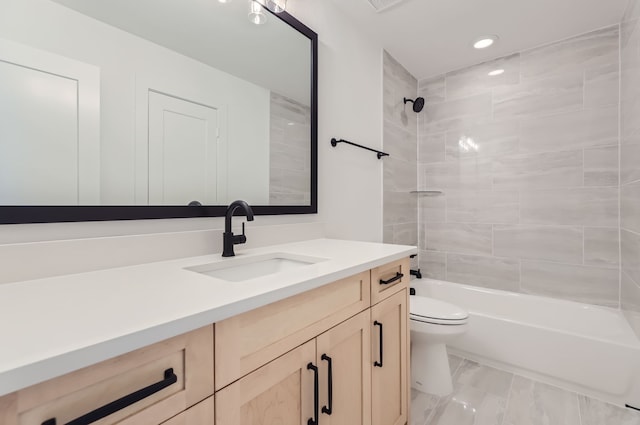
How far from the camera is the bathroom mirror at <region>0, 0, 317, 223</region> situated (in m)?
0.77

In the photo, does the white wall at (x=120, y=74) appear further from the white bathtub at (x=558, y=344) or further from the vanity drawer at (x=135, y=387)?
the white bathtub at (x=558, y=344)

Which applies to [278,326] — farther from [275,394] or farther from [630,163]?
[630,163]

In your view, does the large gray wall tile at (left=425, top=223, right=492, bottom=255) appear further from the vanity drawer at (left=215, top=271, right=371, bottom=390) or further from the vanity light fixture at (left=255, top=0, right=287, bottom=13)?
the vanity light fixture at (left=255, top=0, right=287, bottom=13)

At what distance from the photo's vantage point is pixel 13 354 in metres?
0.38

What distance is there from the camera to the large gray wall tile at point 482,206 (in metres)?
2.33

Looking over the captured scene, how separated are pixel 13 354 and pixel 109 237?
580 millimetres

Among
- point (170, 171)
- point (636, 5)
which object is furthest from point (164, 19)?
point (636, 5)

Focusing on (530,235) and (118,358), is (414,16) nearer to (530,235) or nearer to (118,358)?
(530,235)

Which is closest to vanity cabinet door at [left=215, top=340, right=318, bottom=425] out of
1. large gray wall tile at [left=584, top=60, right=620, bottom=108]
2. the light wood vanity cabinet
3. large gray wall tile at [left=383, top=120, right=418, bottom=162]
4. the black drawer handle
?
the light wood vanity cabinet

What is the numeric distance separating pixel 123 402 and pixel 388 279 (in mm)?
924

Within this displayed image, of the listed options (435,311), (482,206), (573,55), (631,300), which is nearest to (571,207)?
(482,206)

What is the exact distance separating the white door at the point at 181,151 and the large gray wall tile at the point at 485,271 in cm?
221

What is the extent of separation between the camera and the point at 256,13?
4.34ft

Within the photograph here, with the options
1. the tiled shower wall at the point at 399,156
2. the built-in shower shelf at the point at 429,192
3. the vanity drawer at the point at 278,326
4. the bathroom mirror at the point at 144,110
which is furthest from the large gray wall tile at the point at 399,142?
the vanity drawer at the point at 278,326
